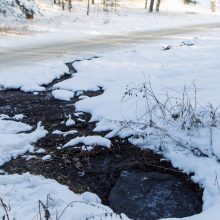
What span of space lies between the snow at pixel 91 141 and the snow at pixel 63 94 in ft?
6.75

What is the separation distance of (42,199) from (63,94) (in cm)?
392

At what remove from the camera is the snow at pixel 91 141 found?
5.86 metres

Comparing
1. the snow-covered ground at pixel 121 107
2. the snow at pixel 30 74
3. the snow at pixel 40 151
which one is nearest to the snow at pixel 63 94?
the snow-covered ground at pixel 121 107

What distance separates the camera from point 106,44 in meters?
14.8

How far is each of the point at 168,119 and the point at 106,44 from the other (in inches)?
355

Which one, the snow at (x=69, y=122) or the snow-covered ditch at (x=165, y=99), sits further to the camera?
the snow at (x=69, y=122)

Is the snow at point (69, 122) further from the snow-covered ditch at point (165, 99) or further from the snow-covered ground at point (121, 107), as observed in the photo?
the snow-covered ditch at point (165, 99)

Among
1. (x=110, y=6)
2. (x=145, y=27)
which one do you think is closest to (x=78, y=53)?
(x=145, y=27)

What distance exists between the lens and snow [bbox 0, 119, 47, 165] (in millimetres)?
5531

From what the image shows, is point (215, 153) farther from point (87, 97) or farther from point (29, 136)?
point (87, 97)

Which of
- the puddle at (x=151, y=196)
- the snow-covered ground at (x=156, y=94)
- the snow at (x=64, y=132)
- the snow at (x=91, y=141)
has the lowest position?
the puddle at (x=151, y=196)

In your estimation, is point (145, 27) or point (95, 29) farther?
point (145, 27)

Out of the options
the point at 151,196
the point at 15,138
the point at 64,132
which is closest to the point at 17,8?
the point at 64,132

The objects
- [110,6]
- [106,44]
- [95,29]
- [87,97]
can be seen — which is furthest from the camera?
[110,6]
